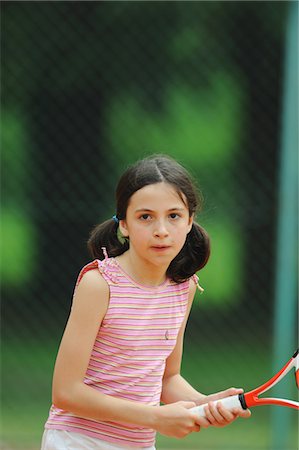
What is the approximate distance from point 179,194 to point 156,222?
107 mm

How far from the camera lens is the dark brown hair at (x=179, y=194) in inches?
103

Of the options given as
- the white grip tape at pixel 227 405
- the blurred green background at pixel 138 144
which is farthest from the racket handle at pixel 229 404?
the blurred green background at pixel 138 144

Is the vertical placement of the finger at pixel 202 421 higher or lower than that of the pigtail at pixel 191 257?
lower

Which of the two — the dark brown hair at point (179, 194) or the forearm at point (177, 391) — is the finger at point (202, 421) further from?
the dark brown hair at point (179, 194)

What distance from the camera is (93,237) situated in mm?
2842

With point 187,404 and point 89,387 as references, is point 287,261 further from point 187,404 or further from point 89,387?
point 89,387

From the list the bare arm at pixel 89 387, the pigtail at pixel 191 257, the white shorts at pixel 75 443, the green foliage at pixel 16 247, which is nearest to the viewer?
the bare arm at pixel 89 387

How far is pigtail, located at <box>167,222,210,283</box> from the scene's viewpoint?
2773mm

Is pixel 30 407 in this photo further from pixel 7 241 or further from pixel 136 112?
pixel 136 112

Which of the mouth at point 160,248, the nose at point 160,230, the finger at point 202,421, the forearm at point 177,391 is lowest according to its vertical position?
the finger at point 202,421

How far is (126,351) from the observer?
8.56ft

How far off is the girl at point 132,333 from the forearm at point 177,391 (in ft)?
0.40

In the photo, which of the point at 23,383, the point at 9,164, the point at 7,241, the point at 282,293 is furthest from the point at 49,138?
the point at 282,293

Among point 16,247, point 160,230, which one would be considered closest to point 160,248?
point 160,230
